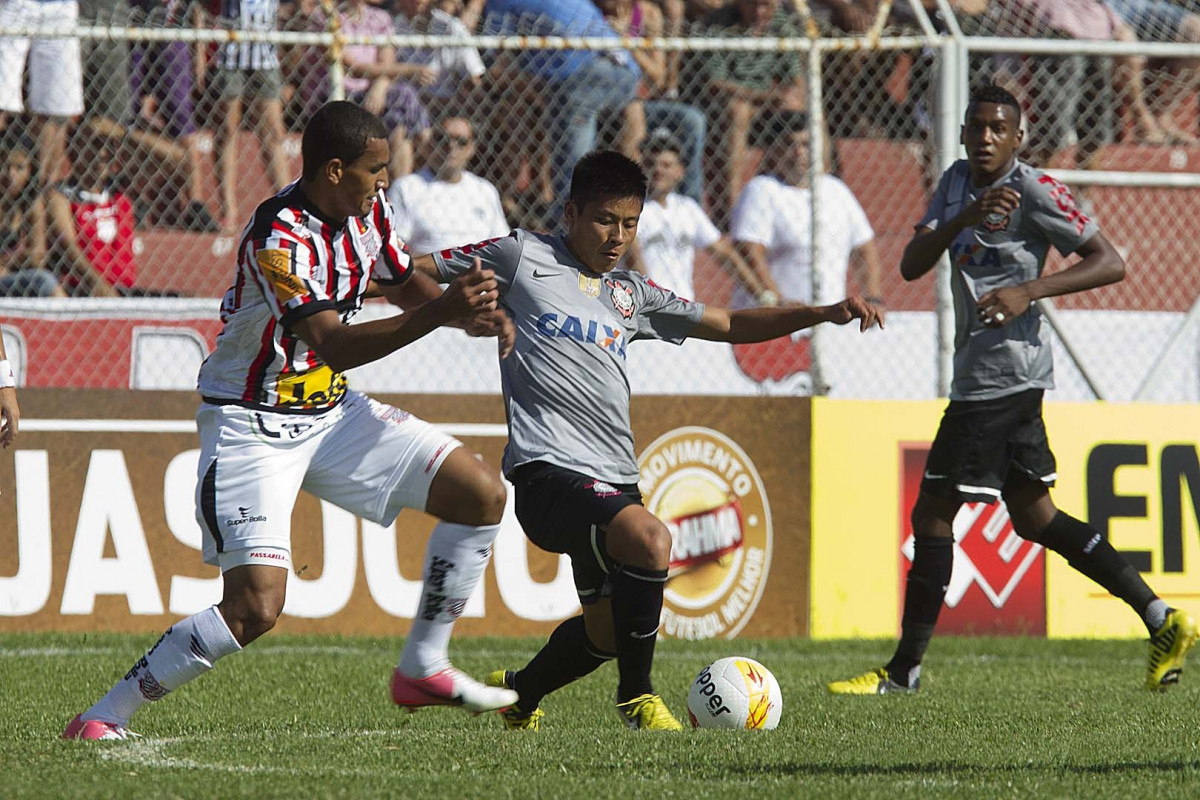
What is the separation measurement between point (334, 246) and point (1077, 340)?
6.59m

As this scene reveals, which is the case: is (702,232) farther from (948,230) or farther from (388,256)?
(388,256)

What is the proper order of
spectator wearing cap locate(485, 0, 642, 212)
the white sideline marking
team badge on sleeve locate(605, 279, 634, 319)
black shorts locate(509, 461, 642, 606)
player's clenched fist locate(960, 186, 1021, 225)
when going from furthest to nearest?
spectator wearing cap locate(485, 0, 642, 212) < the white sideline marking < player's clenched fist locate(960, 186, 1021, 225) < team badge on sleeve locate(605, 279, 634, 319) < black shorts locate(509, 461, 642, 606)

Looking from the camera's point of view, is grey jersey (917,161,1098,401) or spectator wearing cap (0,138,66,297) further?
spectator wearing cap (0,138,66,297)

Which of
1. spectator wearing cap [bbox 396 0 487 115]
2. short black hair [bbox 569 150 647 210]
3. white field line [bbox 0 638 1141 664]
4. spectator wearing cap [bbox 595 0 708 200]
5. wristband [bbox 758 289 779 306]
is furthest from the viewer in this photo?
spectator wearing cap [bbox 595 0 708 200]

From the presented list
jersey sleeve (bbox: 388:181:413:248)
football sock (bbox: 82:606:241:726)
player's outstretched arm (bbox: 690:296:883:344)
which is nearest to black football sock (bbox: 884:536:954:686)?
player's outstretched arm (bbox: 690:296:883:344)

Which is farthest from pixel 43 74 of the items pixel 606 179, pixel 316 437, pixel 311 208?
pixel 606 179

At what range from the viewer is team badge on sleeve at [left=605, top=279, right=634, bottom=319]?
5.84 meters

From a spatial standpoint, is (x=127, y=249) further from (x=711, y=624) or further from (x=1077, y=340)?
(x=1077, y=340)

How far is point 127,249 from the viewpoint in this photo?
391 inches

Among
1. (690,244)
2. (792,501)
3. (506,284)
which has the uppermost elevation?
(506,284)

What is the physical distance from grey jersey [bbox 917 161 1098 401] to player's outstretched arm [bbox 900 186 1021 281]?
5.8 inches

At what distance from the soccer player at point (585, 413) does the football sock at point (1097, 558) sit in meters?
2.03

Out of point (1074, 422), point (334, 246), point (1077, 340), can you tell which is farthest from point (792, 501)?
point (334, 246)

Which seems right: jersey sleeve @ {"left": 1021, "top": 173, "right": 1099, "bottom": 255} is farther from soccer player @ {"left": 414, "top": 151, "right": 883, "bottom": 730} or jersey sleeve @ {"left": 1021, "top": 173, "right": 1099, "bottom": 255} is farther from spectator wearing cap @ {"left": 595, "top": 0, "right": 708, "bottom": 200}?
spectator wearing cap @ {"left": 595, "top": 0, "right": 708, "bottom": 200}
